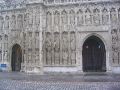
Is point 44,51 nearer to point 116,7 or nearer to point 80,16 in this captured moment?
point 80,16

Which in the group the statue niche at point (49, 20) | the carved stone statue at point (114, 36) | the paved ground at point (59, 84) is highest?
the statue niche at point (49, 20)

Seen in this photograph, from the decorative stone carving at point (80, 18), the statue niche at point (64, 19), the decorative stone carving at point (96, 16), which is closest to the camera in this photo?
the decorative stone carving at point (96, 16)

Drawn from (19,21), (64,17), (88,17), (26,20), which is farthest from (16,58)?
(88,17)

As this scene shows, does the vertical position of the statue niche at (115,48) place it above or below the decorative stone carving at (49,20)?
below

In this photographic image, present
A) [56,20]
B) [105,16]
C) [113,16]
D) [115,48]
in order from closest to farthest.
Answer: [115,48], [113,16], [105,16], [56,20]

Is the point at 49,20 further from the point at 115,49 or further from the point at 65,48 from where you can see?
the point at 115,49

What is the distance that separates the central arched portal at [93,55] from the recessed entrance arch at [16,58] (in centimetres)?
917

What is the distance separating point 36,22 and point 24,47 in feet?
13.1

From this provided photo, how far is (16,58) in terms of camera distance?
30.1 metres

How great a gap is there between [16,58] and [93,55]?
35.9ft

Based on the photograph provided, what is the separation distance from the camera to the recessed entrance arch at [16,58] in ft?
97.8

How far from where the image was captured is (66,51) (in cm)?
2623

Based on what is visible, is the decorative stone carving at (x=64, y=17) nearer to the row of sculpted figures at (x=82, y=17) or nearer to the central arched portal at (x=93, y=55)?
the row of sculpted figures at (x=82, y=17)

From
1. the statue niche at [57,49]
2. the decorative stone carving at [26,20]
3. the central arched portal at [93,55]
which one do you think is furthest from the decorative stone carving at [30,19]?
the central arched portal at [93,55]
